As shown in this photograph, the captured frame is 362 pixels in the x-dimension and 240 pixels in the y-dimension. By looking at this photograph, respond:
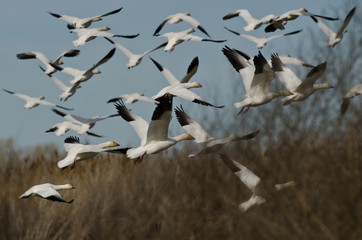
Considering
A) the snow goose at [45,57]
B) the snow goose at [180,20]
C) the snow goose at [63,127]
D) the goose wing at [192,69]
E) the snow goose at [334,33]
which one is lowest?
the snow goose at [63,127]

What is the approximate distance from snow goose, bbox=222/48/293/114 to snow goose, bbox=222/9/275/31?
4.56 m

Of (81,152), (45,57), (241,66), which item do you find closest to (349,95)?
(241,66)

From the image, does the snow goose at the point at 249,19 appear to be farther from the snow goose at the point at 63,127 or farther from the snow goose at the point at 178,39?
the snow goose at the point at 63,127

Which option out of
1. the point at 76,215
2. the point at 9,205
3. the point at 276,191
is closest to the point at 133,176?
the point at 76,215

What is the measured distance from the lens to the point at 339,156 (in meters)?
8.38

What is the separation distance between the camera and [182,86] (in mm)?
10922

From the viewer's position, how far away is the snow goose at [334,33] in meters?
12.5

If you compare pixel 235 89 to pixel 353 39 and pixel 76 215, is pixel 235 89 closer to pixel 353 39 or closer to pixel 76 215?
pixel 353 39

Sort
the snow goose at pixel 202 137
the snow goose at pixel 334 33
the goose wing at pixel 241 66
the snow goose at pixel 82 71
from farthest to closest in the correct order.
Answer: the snow goose at pixel 82 71 < the snow goose at pixel 334 33 < the goose wing at pixel 241 66 < the snow goose at pixel 202 137

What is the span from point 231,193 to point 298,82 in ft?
9.35

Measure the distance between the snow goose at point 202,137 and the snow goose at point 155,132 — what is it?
1.13 ft

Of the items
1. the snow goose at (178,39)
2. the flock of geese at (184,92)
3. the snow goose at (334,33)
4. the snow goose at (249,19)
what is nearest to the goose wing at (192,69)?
the flock of geese at (184,92)

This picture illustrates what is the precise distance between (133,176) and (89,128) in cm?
223

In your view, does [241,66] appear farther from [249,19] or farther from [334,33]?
[249,19]
